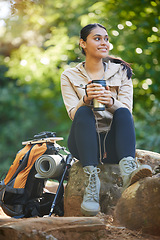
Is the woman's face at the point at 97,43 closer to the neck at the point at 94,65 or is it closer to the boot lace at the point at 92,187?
the neck at the point at 94,65

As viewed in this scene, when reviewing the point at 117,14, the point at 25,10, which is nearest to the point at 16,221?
the point at 25,10

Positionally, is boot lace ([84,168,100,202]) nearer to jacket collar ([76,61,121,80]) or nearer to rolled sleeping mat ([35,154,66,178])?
rolled sleeping mat ([35,154,66,178])

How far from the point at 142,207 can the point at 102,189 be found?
732 mm

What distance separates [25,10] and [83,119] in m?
1.15

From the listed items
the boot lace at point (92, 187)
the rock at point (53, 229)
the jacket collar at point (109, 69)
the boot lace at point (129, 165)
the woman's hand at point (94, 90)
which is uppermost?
the jacket collar at point (109, 69)

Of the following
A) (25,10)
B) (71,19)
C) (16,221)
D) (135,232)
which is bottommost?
(135,232)

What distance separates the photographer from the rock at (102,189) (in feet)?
9.14

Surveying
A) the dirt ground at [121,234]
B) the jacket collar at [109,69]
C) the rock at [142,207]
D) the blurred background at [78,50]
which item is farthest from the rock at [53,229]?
the blurred background at [78,50]

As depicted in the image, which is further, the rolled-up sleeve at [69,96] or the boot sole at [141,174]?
the rolled-up sleeve at [69,96]

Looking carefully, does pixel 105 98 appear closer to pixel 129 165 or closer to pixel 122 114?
pixel 122 114

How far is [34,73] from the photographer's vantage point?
→ 298 inches

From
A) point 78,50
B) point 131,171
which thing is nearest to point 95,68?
point 131,171

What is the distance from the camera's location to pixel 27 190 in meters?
3.11

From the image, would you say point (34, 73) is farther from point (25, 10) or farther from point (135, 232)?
point (135, 232)
